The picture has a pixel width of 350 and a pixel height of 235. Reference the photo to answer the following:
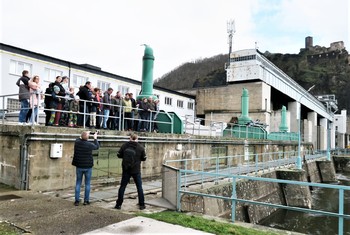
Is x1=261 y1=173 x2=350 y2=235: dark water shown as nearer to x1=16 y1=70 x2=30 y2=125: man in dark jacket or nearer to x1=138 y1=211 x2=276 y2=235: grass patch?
x1=138 y1=211 x2=276 y2=235: grass patch

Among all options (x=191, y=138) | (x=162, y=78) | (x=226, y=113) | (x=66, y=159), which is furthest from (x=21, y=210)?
(x=162, y=78)

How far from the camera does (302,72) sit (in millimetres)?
106750

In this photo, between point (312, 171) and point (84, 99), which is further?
point (312, 171)

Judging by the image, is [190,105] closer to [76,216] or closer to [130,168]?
[130,168]

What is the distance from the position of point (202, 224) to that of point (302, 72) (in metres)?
112

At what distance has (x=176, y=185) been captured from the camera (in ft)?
23.7

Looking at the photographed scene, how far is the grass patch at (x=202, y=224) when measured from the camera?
17.9 feet

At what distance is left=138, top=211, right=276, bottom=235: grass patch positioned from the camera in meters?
5.45

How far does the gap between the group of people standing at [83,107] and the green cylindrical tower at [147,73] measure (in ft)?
2.99

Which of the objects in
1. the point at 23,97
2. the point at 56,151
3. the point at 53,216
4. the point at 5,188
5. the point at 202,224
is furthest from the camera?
the point at 23,97

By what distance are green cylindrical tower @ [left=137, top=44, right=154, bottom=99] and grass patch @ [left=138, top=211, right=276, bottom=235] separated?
31.4 ft

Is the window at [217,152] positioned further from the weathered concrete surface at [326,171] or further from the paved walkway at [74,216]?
the weathered concrete surface at [326,171]

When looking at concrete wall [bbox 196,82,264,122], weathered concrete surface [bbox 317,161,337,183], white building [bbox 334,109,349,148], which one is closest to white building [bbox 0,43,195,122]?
concrete wall [bbox 196,82,264,122]

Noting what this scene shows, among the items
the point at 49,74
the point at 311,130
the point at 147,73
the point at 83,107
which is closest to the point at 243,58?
the point at 311,130
